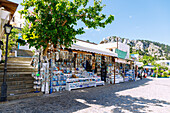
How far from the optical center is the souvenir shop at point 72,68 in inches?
287

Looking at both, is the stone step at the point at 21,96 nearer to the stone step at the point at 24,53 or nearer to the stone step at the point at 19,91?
the stone step at the point at 19,91

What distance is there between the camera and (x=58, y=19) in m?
6.61

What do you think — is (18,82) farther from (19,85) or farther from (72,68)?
(72,68)

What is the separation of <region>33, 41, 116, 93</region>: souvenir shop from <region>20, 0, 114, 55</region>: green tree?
1.40 meters

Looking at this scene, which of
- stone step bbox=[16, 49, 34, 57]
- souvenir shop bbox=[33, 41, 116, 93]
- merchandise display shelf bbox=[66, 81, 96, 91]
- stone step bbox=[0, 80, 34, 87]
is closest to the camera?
stone step bbox=[0, 80, 34, 87]

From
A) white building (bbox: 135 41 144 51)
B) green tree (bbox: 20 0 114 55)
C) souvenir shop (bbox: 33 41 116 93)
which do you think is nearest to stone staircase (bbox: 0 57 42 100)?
souvenir shop (bbox: 33 41 116 93)

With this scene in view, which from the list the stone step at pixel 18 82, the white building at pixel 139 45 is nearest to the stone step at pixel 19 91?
the stone step at pixel 18 82

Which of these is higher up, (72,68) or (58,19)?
(58,19)

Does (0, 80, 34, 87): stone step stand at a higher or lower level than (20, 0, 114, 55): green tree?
lower

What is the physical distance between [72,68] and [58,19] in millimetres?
4565

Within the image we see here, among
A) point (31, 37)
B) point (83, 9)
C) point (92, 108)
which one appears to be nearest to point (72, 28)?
point (83, 9)

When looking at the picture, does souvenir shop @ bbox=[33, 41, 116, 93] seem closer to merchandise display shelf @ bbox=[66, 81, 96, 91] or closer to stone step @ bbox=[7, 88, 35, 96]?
merchandise display shelf @ bbox=[66, 81, 96, 91]

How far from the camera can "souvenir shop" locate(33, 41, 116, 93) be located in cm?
728

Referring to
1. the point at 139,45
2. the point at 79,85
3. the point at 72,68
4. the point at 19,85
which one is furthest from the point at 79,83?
the point at 139,45
